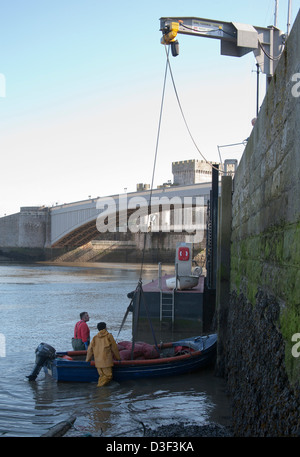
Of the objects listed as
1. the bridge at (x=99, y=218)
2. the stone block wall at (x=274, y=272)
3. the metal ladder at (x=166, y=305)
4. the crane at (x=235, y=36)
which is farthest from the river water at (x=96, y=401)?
the bridge at (x=99, y=218)

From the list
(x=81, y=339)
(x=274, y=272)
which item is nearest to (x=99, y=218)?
(x=81, y=339)

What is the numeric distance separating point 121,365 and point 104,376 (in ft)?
1.25

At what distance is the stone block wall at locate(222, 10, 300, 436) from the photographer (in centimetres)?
363

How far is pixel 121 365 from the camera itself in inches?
361

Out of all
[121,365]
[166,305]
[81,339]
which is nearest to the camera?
[121,365]

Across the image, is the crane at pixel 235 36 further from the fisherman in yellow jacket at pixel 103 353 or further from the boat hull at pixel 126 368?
the fisherman in yellow jacket at pixel 103 353

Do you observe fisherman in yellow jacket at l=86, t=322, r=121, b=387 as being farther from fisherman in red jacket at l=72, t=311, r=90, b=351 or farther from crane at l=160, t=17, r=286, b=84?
crane at l=160, t=17, r=286, b=84

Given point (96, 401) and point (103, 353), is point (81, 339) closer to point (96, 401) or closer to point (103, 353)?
point (103, 353)

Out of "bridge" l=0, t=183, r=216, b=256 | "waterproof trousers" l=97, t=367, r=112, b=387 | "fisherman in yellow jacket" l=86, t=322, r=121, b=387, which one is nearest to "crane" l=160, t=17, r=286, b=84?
"fisherman in yellow jacket" l=86, t=322, r=121, b=387

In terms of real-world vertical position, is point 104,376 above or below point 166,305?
below

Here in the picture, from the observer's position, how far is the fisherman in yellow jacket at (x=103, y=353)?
29.0 feet

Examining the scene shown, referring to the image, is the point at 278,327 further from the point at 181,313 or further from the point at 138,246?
the point at 138,246

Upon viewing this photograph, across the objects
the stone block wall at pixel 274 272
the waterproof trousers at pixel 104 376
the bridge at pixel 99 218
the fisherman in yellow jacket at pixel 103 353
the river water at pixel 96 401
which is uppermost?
the bridge at pixel 99 218

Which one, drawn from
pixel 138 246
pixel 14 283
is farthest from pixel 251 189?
pixel 138 246
